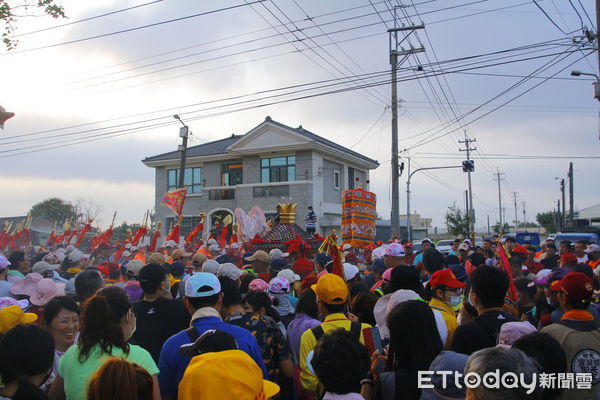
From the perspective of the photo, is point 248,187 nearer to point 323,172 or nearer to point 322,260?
point 323,172

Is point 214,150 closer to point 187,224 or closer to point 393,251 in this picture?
point 187,224

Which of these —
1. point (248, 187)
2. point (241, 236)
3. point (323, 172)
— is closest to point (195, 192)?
point (248, 187)

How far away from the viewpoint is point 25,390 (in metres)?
2.68

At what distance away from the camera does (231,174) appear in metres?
33.3

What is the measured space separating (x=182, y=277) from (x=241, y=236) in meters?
8.36

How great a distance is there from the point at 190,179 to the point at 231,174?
3483mm

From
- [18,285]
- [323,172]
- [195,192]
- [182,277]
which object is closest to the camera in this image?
[18,285]

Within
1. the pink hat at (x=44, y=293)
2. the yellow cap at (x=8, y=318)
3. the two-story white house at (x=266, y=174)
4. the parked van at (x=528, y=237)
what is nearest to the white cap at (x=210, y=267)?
the pink hat at (x=44, y=293)

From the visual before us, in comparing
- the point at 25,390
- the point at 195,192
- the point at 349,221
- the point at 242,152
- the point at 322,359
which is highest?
the point at 242,152

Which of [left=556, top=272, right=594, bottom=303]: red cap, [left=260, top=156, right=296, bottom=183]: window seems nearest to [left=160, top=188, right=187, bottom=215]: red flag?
[left=260, top=156, right=296, bottom=183]: window

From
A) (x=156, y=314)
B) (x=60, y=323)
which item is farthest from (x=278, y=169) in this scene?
(x=60, y=323)

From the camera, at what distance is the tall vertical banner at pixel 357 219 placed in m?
15.4

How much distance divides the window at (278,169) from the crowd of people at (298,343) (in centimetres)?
2530

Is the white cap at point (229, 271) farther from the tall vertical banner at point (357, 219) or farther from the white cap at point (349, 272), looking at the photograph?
the tall vertical banner at point (357, 219)
